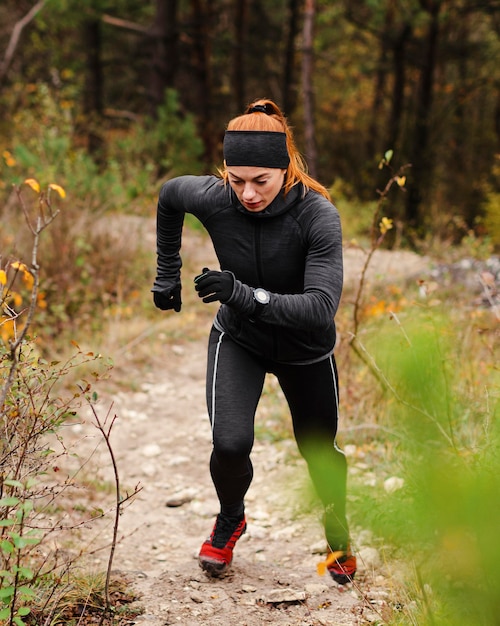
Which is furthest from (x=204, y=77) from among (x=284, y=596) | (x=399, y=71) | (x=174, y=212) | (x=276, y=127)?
(x=284, y=596)

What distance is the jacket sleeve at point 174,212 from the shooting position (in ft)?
8.79

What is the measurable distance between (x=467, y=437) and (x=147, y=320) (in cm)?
401

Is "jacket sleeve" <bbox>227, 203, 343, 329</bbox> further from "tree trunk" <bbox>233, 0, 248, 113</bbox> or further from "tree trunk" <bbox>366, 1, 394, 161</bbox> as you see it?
"tree trunk" <bbox>233, 0, 248, 113</bbox>

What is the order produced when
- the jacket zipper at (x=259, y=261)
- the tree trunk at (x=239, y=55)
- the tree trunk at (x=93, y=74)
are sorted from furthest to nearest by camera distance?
1. the tree trunk at (x=93, y=74)
2. the tree trunk at (x=239, y=55)
3. the jacket zipper at (x=259, y=261)

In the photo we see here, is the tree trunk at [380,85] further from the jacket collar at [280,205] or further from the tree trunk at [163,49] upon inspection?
the jacket collar at [280,205]

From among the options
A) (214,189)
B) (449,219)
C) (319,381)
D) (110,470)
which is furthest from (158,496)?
(449,219)

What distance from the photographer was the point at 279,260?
2.49 meters

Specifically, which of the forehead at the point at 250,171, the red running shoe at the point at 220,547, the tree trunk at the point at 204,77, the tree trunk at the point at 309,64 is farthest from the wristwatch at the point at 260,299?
the tree trunk at the point at 204,77

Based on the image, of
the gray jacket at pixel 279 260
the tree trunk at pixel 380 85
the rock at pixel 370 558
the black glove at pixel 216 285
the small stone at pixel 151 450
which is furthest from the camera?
the tree trunk at pixel 380 85

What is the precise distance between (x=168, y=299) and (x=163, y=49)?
10996mm

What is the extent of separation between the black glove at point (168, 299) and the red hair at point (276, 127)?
21.5 inches

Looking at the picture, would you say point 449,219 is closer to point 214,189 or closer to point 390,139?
point 390,139

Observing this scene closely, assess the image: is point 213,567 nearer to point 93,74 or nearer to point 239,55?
point 239,55

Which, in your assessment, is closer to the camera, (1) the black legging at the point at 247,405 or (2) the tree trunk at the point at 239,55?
(1) the black legging at the point at 247,405
